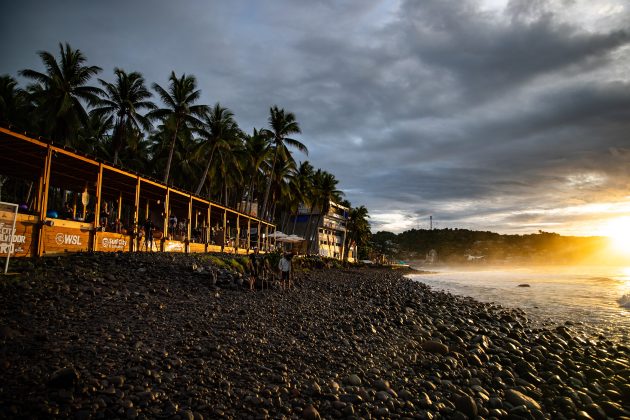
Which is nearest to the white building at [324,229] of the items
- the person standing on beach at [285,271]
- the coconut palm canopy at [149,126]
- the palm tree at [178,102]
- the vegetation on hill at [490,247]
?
the coconut palm canopy at [149,126]

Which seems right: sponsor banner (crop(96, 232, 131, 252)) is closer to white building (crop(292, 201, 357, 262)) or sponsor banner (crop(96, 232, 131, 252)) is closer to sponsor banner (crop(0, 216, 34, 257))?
sponsor banner (crop(0, 216, 34, 257))

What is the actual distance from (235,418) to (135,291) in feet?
20.4

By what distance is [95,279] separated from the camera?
8812mm

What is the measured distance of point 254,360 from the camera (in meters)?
5.31

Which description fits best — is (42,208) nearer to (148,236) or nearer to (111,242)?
(111,242)

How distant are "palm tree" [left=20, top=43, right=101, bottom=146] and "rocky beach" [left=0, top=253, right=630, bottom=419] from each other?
24564 millimetres

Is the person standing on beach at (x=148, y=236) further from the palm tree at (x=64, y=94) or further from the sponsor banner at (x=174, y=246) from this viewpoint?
the palm tree at (x=64, y=94)

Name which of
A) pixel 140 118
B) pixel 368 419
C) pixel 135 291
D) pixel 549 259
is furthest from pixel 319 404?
pixel 549 259

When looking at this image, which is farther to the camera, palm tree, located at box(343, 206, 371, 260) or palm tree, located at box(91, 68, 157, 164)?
palm tree, located at box(343, 206, 371, 260)

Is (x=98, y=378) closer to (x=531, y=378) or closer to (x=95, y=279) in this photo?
(x=95, y=279)

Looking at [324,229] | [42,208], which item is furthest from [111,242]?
[324,229]

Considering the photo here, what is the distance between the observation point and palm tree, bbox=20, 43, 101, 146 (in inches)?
1109

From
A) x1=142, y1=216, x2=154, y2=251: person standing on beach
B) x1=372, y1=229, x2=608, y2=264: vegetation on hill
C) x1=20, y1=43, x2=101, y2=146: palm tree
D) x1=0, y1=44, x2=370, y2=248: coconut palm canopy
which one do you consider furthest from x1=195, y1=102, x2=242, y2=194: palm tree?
x1=372, y1=229, x2=608, y2=264: vegetation on hill

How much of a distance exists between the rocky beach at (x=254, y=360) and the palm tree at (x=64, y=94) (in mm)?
Answer: 24564
